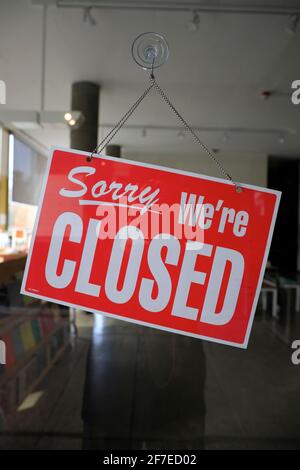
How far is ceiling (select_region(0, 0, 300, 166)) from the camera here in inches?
59.9

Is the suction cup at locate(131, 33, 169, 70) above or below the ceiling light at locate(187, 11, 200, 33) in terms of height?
below

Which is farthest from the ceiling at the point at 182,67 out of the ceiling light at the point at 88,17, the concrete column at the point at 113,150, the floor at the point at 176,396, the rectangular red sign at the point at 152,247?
the floor at the point at 176,396

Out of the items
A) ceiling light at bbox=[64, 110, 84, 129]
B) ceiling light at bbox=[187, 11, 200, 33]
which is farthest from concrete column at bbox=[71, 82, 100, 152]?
ceiling light at bbox=[187, 11, 200, 33]

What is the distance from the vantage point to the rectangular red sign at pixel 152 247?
4.23 feet

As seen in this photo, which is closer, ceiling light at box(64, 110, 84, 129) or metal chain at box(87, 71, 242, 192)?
metal chain at box(87, 71, 242, 192)

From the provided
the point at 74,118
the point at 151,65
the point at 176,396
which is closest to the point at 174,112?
the point at 151,65

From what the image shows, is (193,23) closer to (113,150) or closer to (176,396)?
(113,150)

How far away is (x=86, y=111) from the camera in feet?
5.16

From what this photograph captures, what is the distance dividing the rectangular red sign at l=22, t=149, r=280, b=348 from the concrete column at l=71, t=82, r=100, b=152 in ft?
0.55

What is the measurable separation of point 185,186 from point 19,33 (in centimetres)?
96

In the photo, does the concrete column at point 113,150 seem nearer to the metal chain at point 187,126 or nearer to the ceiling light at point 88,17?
the metal chain at point 187,126

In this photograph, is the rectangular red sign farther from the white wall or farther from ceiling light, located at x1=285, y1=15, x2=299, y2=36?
ceiling light, located at x1=285, y1=15, x2=299, y2=36

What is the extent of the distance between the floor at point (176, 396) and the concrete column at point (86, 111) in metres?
0.69

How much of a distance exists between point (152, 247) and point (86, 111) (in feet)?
2.14
